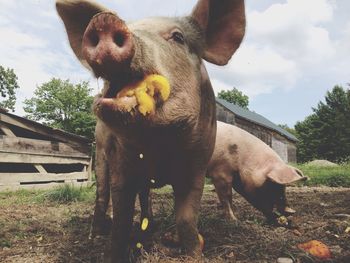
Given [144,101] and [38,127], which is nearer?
[144,101]

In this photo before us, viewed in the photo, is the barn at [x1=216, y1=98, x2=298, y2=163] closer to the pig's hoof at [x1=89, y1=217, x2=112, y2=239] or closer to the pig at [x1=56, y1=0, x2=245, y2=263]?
the pig's hoof at [x1=89, y1=217, x2=112, y2=239]

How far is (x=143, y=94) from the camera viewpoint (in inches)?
75.7

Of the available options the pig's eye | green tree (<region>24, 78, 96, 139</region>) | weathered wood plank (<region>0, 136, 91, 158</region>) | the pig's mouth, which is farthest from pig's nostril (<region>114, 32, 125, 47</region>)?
green tree (<region>24, 78, 96, 139</region>)

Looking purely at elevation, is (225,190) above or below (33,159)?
below

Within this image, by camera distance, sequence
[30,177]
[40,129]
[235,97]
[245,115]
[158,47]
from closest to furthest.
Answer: [158,47] → [30,177] → [40,129] → [245,115] → [235,97]

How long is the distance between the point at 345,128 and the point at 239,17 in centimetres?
3624

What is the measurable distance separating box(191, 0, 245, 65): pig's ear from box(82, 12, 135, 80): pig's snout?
1260 millimetres

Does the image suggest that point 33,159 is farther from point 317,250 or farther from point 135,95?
point 135,95

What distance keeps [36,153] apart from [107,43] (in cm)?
1130

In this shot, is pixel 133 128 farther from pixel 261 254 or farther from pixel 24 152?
pixel 24 152

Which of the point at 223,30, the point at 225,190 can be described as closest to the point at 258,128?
the point at 225,190

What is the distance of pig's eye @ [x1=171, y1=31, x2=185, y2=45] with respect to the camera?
242 cm

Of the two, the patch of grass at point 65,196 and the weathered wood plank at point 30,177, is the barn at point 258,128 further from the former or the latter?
the patch of grass at point 65,196

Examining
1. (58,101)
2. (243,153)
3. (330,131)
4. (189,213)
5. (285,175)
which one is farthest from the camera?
(58,101)
